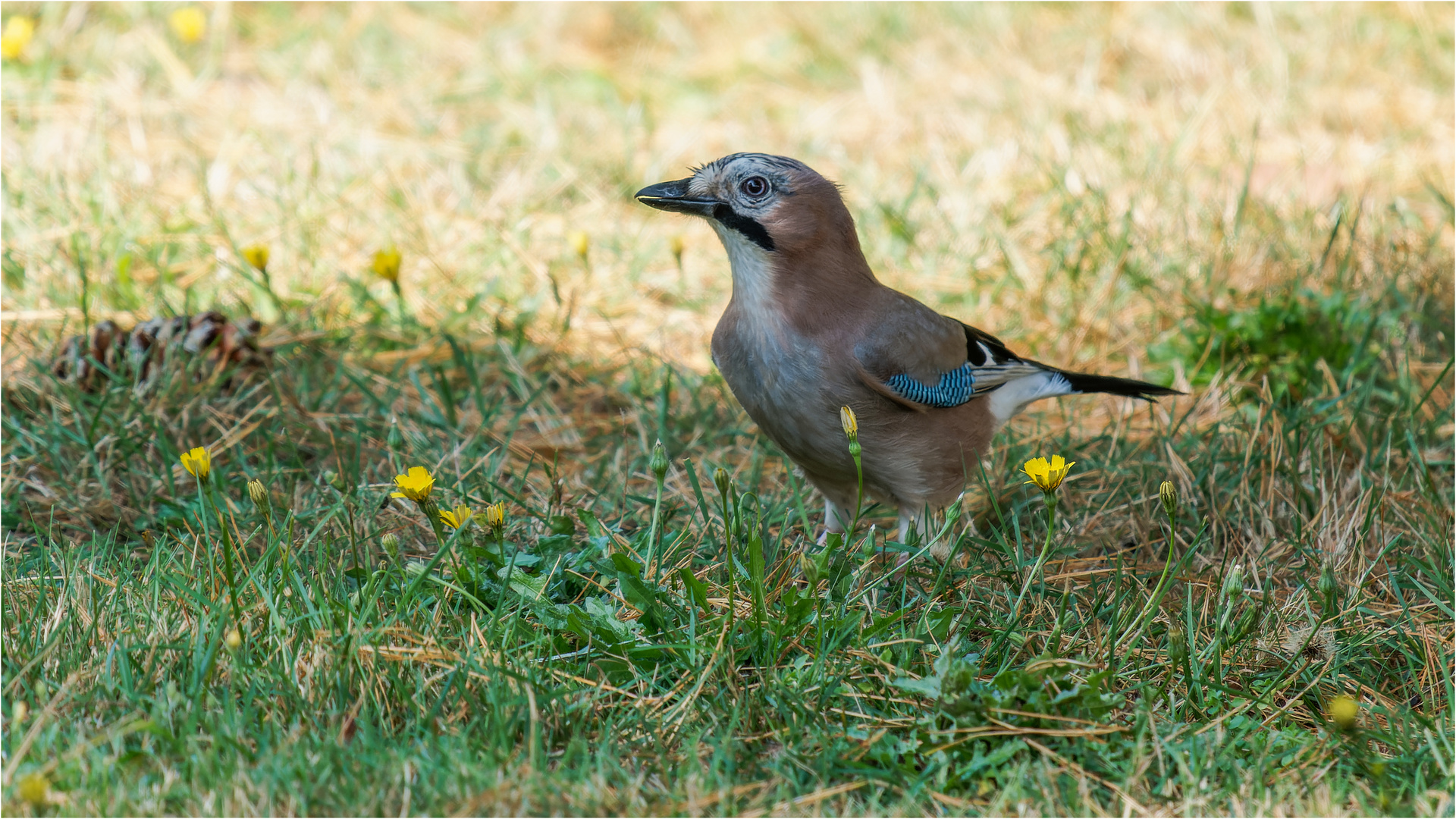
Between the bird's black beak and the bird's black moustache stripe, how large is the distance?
20mm

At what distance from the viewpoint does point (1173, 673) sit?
262 centimetres

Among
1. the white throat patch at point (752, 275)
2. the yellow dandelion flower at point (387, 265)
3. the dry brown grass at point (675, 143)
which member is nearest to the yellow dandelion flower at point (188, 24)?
the dry brown grass at point (675, 143)

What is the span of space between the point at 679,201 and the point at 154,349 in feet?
5.63

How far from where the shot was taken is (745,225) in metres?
3.27

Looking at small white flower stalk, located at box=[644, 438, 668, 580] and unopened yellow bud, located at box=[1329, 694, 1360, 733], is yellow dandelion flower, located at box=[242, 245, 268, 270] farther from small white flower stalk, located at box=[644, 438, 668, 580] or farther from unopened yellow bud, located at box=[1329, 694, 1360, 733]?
unopened yellow bud, located at box=[1329, 694, 1360, 733]

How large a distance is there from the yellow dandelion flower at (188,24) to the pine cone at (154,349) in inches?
113

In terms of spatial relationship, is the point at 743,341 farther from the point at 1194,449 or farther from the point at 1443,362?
the point at 1443,362

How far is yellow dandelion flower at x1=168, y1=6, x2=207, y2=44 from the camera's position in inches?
244

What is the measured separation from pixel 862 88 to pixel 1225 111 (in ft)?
6.27

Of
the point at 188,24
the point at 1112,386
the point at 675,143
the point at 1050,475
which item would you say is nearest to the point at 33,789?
the point at 1050,475

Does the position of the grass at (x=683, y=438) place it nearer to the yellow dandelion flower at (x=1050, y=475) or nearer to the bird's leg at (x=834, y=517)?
the bird's leg at (x=834, y=517)

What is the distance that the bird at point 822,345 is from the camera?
3.19 metres

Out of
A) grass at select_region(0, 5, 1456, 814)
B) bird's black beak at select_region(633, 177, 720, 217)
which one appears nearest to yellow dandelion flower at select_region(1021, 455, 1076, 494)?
grass at select_region(0, 5, 1456, 814)

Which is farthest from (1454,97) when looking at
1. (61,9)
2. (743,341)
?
(61,9)
